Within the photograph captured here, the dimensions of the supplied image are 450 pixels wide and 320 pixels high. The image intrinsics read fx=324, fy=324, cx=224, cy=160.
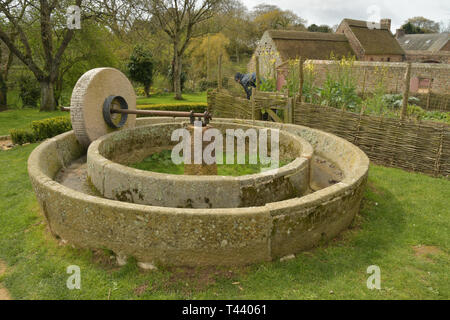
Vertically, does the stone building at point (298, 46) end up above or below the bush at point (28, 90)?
above

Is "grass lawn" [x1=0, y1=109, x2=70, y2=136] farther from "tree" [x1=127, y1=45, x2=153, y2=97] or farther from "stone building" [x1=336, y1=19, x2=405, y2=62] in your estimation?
"stone building" [x1=336, y1=19, x2=405, y2=62]

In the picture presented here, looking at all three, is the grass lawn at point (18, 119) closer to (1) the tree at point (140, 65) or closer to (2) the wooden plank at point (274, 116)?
(2) the wooden plank at point (274, 116)

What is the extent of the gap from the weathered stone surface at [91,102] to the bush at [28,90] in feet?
52.9

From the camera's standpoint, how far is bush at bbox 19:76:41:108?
2070 centimetres

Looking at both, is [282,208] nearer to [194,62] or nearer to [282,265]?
[282,265]

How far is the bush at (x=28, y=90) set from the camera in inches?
815

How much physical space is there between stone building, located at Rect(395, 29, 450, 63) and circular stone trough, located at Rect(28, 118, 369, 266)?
136 feet

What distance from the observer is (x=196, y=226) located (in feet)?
12.3

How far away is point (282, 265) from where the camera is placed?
3992 millimetres

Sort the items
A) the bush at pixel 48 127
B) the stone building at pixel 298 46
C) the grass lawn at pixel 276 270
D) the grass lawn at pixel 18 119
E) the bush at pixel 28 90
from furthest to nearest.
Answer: the stone building at pixel 298 46, the bush at pixel 28 90, the grass lawn at pixel 18 119, the bush at pixel 48 127, the grass lawn at pixel 276 270

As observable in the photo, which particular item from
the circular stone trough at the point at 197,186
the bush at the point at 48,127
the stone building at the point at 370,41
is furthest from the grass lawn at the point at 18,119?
the stone building at the point at 370,41

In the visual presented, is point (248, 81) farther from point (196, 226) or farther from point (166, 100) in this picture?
point (166, 100)

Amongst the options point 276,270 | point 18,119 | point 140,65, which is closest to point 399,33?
point 140,65
